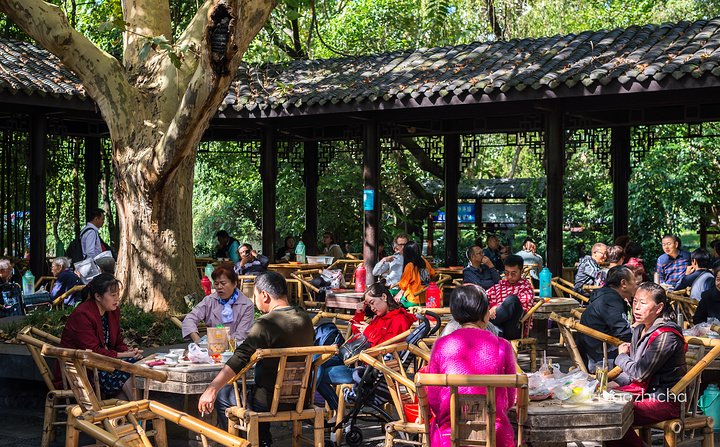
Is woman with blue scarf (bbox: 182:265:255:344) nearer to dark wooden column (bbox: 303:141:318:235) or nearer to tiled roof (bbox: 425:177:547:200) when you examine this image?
dark wooden column (bbox: 303:141:318:235)

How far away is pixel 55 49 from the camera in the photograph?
6875mm

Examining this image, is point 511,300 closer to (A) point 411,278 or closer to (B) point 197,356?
(A) point 411,278

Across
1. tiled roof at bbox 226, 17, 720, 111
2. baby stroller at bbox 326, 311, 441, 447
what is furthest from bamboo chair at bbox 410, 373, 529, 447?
tiled roof at bbox 226, 17, 720, 111

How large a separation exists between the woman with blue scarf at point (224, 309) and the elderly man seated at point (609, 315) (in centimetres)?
231

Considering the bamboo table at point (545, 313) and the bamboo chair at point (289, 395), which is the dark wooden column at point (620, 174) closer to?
the bamboo table at point (545, 313)

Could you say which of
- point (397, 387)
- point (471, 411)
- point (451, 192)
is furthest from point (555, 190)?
point (471, 411)

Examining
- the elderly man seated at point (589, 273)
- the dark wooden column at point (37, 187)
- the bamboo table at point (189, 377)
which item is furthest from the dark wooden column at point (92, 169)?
the bamboo table at point (189, 377)

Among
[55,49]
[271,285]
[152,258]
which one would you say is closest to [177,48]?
[55,49]

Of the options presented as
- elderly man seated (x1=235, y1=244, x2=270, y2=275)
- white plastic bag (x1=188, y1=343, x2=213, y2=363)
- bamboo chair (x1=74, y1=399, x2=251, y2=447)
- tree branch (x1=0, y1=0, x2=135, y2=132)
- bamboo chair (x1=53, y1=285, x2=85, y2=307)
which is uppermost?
tree branch (x1=0, y1=0, x2=135, y2=132)

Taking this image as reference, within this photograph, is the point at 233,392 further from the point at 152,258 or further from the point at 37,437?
the point at 152,258

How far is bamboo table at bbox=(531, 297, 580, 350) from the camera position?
7.38 meters

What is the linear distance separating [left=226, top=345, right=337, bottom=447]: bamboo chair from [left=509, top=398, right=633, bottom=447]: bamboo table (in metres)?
1.16

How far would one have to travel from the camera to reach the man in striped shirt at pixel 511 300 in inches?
241

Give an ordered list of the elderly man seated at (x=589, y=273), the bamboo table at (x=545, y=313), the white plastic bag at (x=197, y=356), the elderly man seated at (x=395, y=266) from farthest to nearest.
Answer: the elderly man seated at (x=589, y=273) < the elderly man seated at (x=395, y=266) < the bamboo table at (x=545, y=313) < the white plastic bag at (x=197, y=356)
